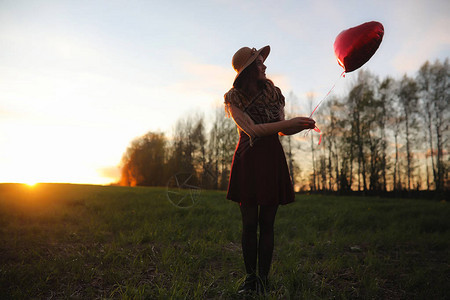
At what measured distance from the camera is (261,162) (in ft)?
8.47

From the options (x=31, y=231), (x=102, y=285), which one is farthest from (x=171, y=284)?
(x=31, y=231)

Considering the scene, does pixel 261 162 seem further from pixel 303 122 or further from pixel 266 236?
pixel 266 236

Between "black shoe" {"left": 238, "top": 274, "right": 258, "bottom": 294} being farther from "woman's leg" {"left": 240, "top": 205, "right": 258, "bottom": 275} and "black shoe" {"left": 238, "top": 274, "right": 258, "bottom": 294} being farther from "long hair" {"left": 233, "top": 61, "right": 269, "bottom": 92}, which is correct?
"long hair" {"left": 233, "top": 61, "right": 269, "bottom": 92}

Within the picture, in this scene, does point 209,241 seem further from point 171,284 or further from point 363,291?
point 363,291

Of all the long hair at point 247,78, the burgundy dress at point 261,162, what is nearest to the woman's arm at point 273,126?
the burgundy dress at point 261,162

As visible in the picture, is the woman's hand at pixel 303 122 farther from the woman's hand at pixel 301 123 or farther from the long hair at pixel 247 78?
the long hair at pixel 247 78

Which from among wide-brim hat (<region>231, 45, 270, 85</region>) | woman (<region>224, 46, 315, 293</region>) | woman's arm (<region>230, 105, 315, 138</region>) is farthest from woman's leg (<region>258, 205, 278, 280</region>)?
wide-brim hat (<region>231, 45, 270, 85</region>)

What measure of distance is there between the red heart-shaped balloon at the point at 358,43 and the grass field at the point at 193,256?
7.99 ft

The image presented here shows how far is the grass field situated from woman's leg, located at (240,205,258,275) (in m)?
0.34

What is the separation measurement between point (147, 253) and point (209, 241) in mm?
1172

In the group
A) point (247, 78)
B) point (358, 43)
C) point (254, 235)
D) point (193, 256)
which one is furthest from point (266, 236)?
point (358, 43)

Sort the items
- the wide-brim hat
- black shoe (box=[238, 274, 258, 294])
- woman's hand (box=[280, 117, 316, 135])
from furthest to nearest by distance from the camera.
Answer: black shoe (box=[238, 274, 258, 294]) < the wide-brim hat < woman's hand (box=[280, 117, 316, 135])

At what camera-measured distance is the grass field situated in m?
3.04

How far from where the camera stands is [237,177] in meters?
2.68
